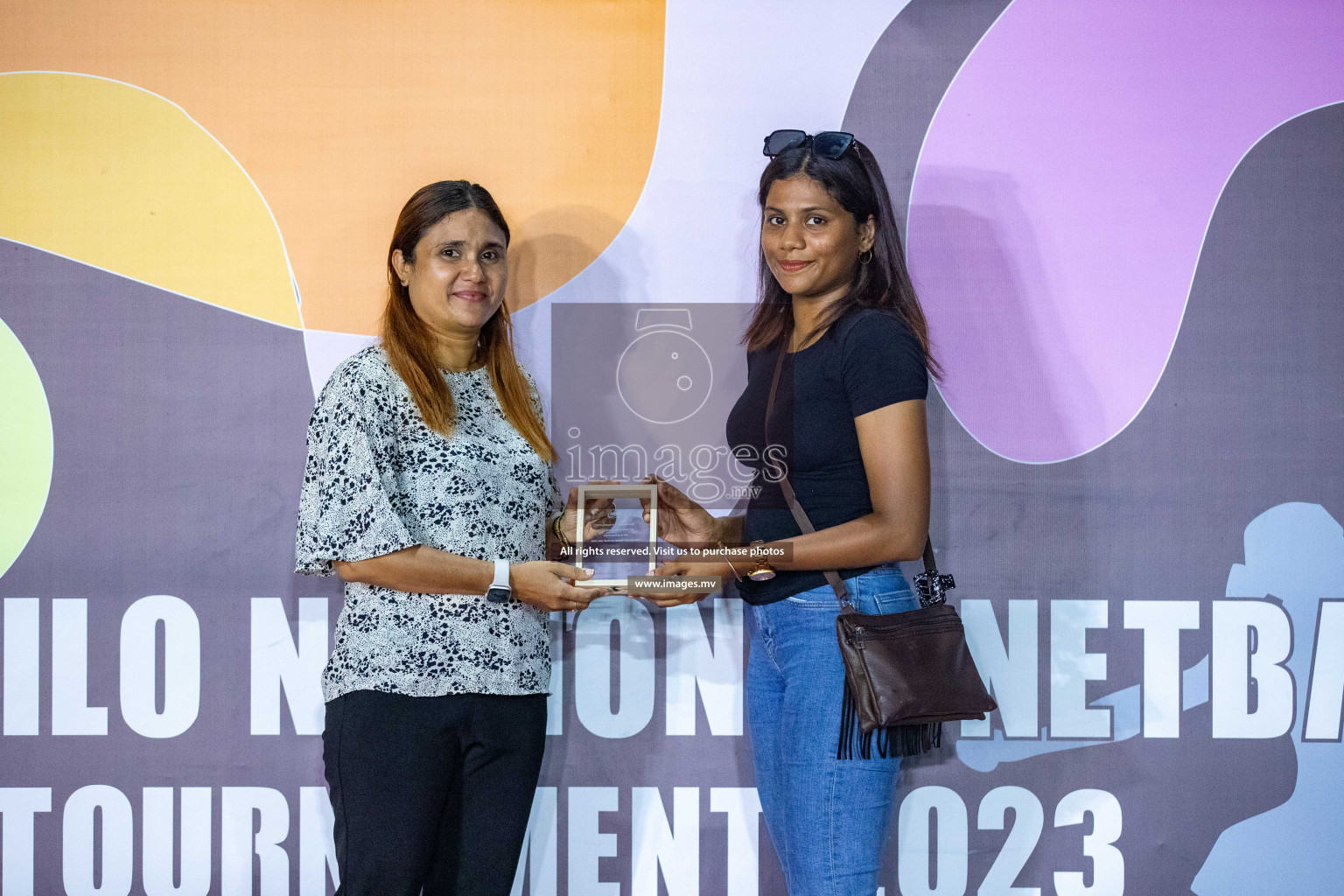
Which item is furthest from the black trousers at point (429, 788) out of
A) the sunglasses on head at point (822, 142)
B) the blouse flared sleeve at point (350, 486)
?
the sunglasses on head at point (822, 142)

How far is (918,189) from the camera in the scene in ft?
8.59

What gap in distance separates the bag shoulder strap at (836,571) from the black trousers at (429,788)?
702mm

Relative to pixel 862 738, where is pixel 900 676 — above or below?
above

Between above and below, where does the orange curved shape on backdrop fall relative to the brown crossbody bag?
above

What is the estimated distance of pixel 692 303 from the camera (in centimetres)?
255

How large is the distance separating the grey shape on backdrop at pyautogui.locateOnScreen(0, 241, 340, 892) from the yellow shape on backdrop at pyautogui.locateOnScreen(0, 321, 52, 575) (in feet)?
0.10

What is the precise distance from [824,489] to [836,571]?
6.9 inches

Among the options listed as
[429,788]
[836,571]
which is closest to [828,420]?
[836,571]

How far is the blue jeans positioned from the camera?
6.29ft

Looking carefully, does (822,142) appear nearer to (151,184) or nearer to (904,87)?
(904,87)

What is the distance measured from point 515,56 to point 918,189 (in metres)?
1.17

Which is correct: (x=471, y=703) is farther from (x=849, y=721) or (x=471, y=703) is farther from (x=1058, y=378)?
(x=1058, y=378)

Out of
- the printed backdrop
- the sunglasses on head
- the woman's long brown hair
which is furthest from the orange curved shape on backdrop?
the sunglasses on head

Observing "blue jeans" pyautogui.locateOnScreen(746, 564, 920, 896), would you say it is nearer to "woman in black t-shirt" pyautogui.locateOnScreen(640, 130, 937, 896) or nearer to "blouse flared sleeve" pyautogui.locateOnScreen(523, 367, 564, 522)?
"woman in black t-shirt" pyautogui.locateOnScreen(640, 130, 937, 896)
